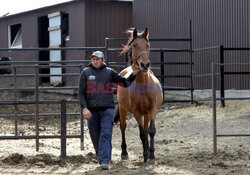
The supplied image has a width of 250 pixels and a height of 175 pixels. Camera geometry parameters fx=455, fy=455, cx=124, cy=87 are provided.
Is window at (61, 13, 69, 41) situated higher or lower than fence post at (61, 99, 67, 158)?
higher

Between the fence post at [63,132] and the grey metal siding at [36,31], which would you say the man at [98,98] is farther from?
the grey metal siding at [36,31]

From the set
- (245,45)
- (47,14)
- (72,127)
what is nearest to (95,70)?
(72,127)

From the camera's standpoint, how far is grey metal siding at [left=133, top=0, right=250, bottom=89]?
44.3 feet

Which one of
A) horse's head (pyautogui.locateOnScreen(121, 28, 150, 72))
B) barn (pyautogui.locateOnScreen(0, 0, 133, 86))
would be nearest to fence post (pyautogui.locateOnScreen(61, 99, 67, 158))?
horse's head (pyautogui.locateOnScreen(121, 28, 150, 72))

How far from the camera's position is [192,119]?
1173cm

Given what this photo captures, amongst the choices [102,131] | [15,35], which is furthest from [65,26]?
[102,131]

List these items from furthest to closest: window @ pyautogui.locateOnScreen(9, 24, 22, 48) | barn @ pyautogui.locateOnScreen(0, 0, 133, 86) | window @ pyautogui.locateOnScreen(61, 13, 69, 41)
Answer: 1. window @ pyautogui.locateOnScreen(9, 24, 22, 48)
2. window @ pyautogui.locateOnScreen(61, 13, 69, 41)
3. barn @ pyautogui.locateOnScreen(0, 0, 133, 86)

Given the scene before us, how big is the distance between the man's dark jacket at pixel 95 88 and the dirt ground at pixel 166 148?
923 mm

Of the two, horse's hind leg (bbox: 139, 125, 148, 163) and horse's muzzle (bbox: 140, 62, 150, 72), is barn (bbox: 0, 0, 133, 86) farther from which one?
horse's muzzle (bbox: 140, 62, 150, 72)

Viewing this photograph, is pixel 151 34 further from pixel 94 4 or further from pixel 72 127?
pixel 72 127

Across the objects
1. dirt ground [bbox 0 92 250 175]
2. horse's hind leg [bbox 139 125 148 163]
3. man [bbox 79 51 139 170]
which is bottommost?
dirt ground [bbox 0 92 250 175]

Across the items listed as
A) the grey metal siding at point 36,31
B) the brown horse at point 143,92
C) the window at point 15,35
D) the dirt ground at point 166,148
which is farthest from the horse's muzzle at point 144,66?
the window at point 15,35

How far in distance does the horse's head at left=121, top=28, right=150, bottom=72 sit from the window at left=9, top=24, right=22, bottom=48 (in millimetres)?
15573

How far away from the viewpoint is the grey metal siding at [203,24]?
44.3ft
